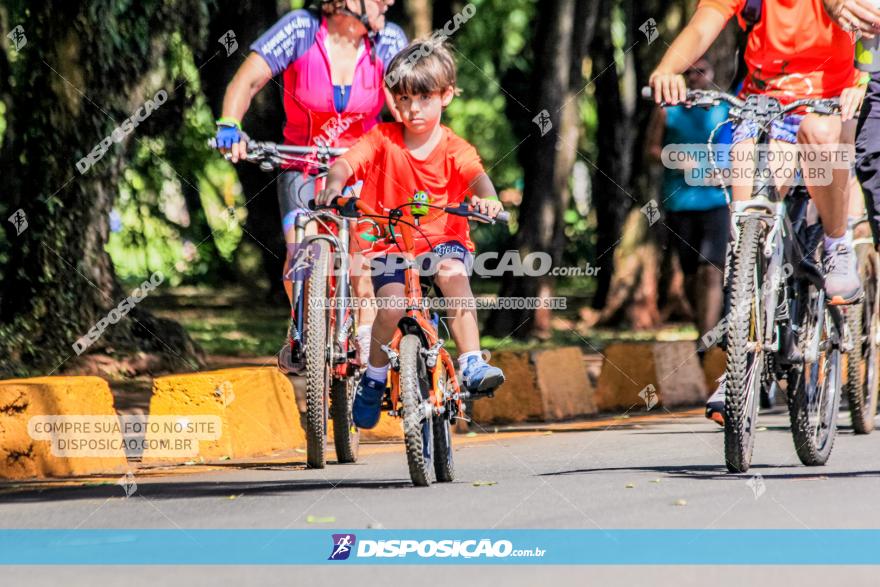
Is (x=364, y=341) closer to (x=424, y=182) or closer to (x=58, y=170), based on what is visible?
(x=424, y=182)

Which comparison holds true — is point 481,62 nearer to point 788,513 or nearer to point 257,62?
point 257,62

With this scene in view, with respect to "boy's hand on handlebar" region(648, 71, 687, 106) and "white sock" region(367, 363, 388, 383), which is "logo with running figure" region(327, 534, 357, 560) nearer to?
"white sock" region(367, 363, 388, 383)

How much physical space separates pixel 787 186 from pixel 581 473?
1678mm

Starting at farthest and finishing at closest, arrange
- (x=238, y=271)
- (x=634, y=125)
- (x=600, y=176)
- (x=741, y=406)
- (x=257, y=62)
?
(x=238, y=271) → (x=634, y=125) → (x=600, y=176) → (x=257, y=62) → (x=741, y=406)

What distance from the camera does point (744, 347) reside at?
7.33m

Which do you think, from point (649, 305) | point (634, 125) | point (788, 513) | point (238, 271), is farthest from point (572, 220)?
point (788, 513)

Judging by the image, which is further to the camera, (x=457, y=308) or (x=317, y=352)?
(x=317, y=352)

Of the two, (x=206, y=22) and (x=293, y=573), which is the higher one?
(x=206, y=22)

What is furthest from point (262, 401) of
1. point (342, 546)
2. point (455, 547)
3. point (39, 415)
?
point (455, 547)

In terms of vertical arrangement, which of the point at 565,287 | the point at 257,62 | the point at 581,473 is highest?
the point at 257,62

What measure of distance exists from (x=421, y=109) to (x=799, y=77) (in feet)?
5.71

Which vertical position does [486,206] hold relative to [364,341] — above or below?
above

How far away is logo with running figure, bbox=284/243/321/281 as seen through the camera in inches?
332

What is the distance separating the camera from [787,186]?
7.77 metres
